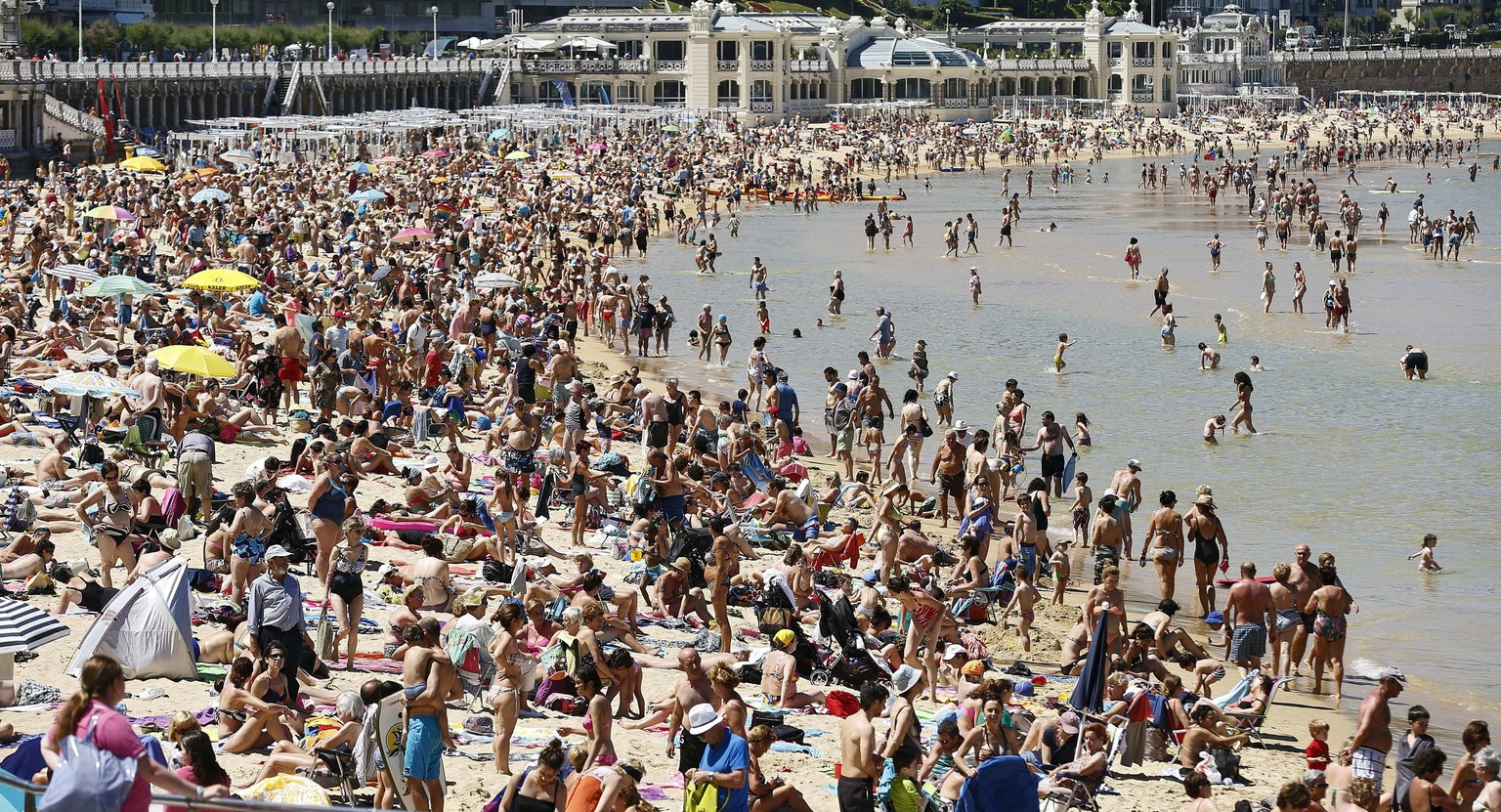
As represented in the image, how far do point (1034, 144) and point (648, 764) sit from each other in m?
68.4

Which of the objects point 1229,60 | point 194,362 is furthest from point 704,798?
point 1229,60

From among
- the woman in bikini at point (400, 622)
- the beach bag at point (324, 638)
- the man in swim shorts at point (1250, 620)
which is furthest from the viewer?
the man in swim shorts at point (1250, 620)

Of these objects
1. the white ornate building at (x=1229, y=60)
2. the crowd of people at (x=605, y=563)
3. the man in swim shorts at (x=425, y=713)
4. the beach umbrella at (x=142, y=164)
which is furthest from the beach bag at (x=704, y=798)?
the white ornate building at (x=1229, y=60)

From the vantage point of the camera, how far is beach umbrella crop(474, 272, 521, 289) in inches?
1061

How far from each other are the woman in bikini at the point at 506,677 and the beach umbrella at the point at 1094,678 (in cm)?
341

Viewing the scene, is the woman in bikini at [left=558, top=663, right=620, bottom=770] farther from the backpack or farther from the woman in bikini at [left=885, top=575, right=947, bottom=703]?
the backpack

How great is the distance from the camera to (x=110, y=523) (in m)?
11.7

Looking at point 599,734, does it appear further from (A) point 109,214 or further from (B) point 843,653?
(A) point 109,214

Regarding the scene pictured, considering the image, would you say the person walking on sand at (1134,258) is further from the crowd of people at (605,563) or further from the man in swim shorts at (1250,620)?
the man in swim shorts at (1250,620)

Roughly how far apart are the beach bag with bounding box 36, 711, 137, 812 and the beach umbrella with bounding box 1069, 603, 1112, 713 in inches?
251

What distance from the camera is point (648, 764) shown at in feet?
31.4

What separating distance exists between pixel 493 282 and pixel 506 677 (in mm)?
17858

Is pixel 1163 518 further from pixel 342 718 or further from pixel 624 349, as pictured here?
pixel 624 349

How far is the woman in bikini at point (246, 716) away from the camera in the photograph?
896 cm
